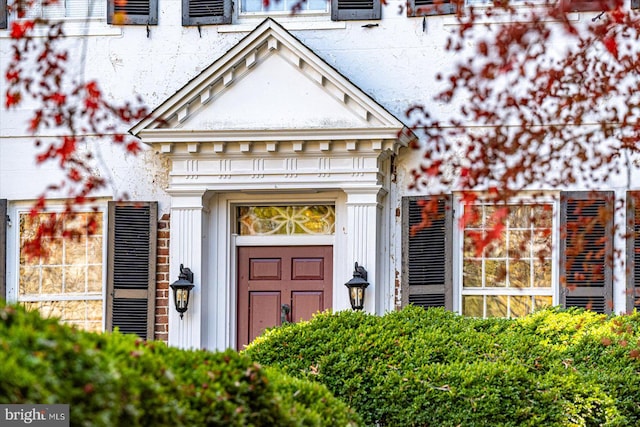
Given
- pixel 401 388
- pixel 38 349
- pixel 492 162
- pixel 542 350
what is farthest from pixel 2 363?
pixel 542 350

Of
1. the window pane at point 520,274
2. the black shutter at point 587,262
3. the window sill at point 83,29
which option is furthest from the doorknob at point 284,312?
the window sill at point 83,29

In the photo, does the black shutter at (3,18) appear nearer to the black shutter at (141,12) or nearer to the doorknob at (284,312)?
the black shutter at (141,12)

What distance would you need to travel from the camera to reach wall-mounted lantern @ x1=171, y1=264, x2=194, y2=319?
13.2m

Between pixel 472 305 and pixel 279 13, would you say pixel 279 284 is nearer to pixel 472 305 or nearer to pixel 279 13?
pixel 472 305

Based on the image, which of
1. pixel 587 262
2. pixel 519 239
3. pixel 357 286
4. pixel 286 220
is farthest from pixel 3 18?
pixel 587 262

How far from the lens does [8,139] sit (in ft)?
45.5

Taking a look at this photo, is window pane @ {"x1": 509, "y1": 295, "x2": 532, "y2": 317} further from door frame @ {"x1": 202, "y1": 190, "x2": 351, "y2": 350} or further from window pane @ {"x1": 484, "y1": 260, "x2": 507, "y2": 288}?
door frame @ {"x1": 202, "y1": 190, "x2": 351, "y2": 350}

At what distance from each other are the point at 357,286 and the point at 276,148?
165cm

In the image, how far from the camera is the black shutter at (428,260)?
13.3 meters

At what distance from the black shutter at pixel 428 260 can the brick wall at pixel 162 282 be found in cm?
255

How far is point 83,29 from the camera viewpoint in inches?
549

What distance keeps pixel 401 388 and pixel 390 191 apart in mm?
4929

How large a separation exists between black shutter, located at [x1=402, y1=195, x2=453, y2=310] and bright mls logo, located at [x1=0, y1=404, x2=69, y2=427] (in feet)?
28.4

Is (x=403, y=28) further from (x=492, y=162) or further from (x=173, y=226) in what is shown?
(x=492, y=162)
